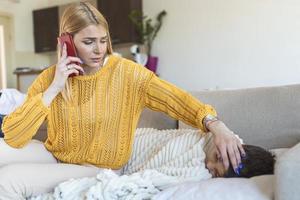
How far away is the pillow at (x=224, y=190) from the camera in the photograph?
2.91ft

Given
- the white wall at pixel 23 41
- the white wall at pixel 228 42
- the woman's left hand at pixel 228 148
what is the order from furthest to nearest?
1. the white wall at pixel 23 41
2. the white wall at pixel 228 42
3. the woman's left hand at pixel 228 148

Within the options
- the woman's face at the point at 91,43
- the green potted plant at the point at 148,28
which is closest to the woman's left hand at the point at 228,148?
the woman's face at the point at 91,43

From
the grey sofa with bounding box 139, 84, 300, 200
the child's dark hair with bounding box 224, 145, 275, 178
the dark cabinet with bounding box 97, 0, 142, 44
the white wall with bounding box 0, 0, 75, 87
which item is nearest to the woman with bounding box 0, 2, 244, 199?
the child's dark hair with bounding box 224, 145, 275, 178

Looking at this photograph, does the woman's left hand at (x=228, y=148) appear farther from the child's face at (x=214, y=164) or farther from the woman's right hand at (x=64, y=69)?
the woman's right hand at (x=64, y=69)

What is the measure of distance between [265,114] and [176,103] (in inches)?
17.7

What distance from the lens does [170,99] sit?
1275 millimetres

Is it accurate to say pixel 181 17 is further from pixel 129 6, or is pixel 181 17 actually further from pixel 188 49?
pixel 129 6

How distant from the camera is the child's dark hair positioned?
1.09 m

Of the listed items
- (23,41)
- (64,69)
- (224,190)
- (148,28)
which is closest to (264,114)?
(224,190)

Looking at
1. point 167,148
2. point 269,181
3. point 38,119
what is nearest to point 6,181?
point 38,119

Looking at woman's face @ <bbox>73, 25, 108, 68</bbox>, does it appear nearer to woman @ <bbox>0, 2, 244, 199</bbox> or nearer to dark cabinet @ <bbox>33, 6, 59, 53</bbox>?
woman @ <bbox>0, 2, 244, 199</bbox>

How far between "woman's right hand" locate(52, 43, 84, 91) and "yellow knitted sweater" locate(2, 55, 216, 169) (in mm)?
71

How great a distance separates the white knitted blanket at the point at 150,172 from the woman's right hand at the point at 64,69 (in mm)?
318

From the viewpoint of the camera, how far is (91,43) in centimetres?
127
